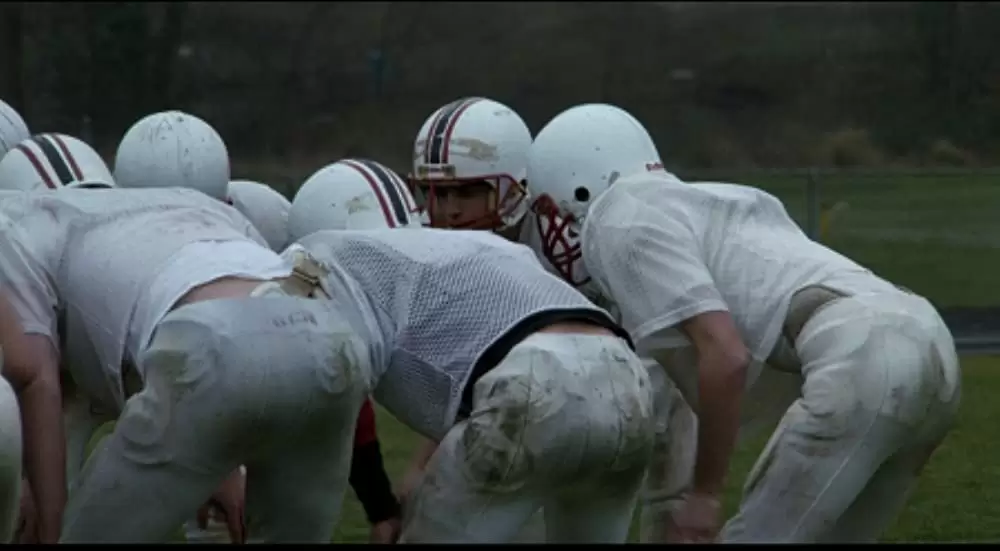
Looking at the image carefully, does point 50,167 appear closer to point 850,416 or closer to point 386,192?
point 386,192

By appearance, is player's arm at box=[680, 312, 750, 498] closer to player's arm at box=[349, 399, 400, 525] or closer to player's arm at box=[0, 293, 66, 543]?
player's arm at box=[349, 399, 400, 525]

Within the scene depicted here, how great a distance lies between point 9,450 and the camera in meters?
3.82

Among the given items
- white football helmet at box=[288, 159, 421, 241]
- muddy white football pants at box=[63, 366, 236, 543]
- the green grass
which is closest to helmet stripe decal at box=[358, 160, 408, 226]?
white football helmet at box=[288, 159, 421, 241]

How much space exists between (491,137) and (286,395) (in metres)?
1.57

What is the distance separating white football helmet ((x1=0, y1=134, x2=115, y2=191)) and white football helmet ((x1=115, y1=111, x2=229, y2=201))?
0.10 meters

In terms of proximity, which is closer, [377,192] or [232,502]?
[232,502]

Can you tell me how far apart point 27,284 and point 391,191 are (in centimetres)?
123

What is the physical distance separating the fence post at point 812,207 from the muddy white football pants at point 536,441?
10.8 metres

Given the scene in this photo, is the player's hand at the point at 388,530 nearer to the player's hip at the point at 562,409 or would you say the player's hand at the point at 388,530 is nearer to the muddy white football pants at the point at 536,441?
the muddy white football pants at the point at 536,441

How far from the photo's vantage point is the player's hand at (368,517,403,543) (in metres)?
4.21

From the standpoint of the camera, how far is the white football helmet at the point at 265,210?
561 centimetres

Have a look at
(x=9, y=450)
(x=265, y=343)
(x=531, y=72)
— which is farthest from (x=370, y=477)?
(x=531, y=72)

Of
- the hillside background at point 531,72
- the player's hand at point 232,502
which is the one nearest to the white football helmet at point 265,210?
the player's hand at point 232,502

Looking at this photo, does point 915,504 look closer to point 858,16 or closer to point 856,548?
point 856,548
